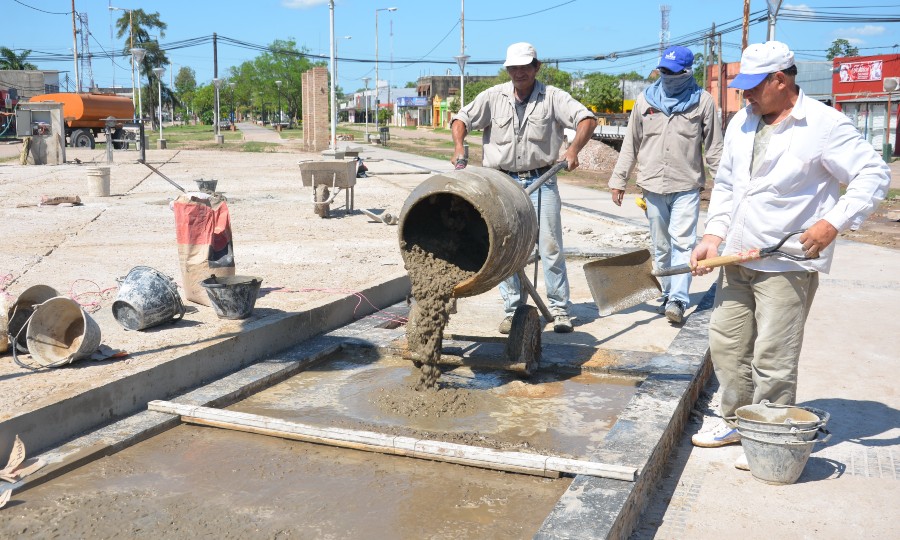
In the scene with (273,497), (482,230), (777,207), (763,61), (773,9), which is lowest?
(273,497)

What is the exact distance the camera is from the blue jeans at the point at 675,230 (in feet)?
22.4

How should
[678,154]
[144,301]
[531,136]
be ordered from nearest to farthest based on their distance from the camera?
[144,301] < [531,136] < [678,154]

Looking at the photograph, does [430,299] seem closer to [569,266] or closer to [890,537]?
[890,537]

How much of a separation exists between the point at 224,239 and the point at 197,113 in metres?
137

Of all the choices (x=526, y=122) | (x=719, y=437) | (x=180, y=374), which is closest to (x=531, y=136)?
(x=526, y=122)

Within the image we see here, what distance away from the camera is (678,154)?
22.4 ft

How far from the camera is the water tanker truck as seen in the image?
3763 centimetres

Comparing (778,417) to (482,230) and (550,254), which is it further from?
(550,254)

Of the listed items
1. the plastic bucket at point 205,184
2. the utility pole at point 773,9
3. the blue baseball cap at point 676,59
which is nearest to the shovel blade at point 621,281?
the blue baseball cap at point 676,59

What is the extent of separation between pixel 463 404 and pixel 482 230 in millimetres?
1160

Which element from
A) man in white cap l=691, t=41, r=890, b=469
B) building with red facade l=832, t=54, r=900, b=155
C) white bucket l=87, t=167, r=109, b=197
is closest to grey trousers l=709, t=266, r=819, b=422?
A: man in white cap l=691, t=41, r=890, b=469

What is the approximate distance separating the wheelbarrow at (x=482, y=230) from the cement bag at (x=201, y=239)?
7.17 feet

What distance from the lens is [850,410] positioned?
499 centimetres

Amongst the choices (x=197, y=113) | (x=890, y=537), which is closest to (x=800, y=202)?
(x=890, y=537)
